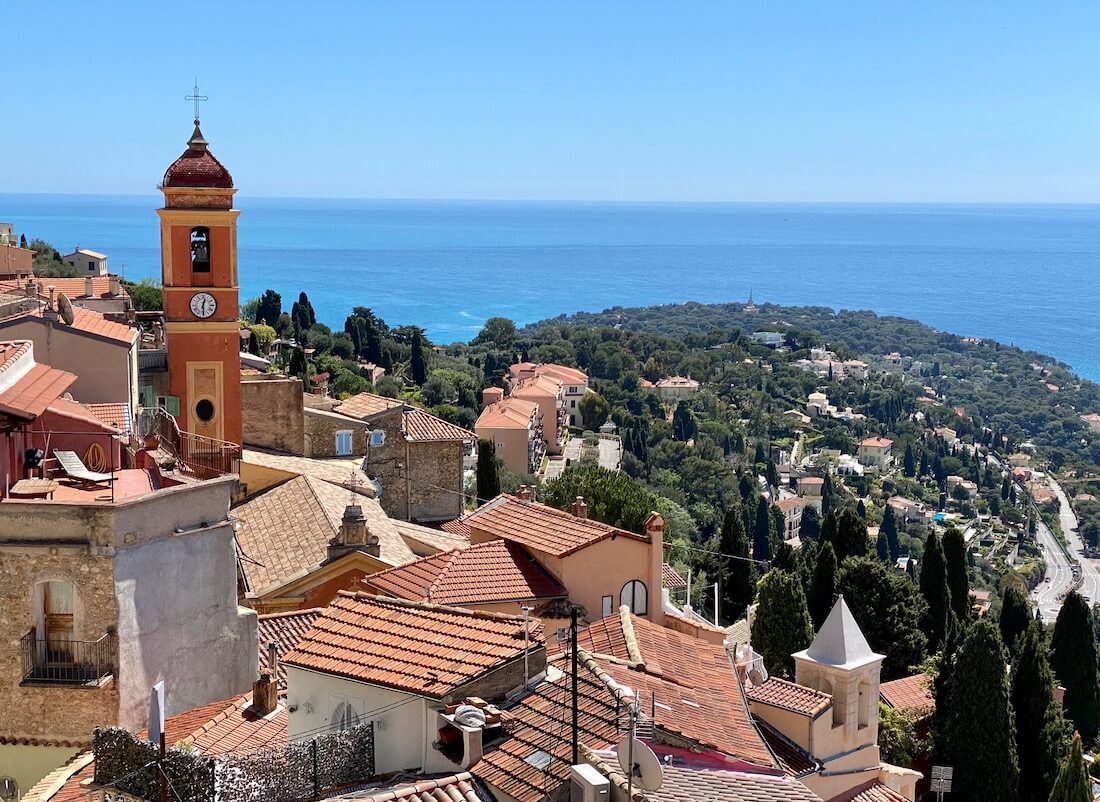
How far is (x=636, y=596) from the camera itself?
16.6 m

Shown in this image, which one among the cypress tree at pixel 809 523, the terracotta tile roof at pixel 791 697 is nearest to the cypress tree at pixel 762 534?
the cypress tree at pixel 809 523

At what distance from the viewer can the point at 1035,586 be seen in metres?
90.8

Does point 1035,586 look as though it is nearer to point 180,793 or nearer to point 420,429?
point 420,429

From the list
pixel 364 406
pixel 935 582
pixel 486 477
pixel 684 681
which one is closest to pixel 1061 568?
pixel 935 582

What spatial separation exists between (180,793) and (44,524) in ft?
9.42

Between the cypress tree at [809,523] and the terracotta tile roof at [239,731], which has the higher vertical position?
the terracotta tile roof at [239,731]

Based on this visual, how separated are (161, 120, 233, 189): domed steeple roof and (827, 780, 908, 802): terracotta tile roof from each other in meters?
15.4

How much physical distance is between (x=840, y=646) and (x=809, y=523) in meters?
82.2

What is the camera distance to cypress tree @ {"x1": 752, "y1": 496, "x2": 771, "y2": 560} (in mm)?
70250

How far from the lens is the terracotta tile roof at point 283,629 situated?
12.8 meters

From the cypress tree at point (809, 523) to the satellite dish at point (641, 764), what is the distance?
85.2m

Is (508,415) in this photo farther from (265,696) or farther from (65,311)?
(265,696)

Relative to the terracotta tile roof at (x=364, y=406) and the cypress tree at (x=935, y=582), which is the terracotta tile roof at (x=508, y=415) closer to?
the terracotta tile roof at (x=364, y=406)

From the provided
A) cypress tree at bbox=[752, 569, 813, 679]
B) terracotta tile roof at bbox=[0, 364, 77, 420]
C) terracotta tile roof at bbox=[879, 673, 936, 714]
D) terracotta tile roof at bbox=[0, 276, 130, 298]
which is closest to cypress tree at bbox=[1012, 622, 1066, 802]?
terracotta tile roof at bbox=[879, 673, 936, 714]
